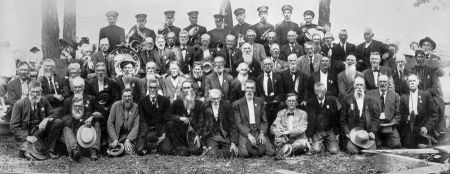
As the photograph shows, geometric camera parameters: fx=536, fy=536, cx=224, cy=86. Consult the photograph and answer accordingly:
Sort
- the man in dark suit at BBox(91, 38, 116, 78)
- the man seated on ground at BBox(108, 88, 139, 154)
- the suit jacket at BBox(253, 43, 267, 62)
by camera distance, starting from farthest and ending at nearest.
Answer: the suit jacket at BBox(253, 43, 267, 62), the man in dark suit at BBox(91, 38, 116, 78), the man seated on ground at BBox(108, 88, 139, 154)

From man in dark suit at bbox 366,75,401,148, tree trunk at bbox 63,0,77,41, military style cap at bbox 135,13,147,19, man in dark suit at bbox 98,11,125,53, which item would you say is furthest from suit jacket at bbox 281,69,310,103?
tree trunk at bbox 63,0,77,41

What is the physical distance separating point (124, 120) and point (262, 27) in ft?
10.6

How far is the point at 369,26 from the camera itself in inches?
350

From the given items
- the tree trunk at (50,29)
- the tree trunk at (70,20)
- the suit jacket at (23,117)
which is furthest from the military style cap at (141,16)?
the suit jacket at (23,117)

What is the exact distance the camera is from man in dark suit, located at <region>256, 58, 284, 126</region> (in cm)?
830

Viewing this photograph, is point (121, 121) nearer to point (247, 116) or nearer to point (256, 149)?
point (247, 116)

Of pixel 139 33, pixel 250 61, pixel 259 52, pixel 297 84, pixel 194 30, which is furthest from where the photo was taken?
pixel 194 30

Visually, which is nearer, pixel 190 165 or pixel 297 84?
pixel 190 165

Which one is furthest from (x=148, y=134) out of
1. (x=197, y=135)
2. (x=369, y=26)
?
(x=369, y=26)

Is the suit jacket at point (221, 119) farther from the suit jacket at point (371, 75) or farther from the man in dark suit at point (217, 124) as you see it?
the suit jacket at point (371, 75)

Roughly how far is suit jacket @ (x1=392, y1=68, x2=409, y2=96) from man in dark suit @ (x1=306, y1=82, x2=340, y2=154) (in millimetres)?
1128

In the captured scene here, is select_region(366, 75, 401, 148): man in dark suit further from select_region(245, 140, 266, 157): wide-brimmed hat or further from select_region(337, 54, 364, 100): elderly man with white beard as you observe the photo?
select_region(245, 140, 266, 157): wide-brimmed hat

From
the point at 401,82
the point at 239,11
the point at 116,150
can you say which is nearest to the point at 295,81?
the point at 401,82

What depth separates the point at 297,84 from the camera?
8297 millimetres
